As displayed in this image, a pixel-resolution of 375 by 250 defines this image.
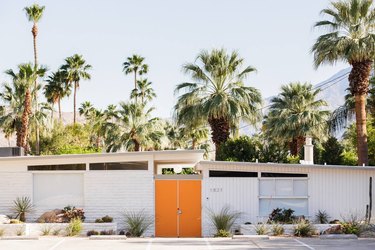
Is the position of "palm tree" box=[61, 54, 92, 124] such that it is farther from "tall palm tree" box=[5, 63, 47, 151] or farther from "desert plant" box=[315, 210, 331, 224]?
"desert plant" box=[315, 210, 331, 224]

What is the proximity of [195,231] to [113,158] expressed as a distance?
4.24 m

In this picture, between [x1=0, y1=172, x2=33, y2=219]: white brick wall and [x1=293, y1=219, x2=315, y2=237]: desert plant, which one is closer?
Answer: [x1=293, y1=219, x2=315, y2=237]: desert plant

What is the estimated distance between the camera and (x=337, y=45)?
112ft

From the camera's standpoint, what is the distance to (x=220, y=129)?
39594 millimetres

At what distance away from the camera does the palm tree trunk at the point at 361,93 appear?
34.2 metres

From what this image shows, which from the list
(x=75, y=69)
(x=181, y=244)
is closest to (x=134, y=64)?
(x=75, y=69)

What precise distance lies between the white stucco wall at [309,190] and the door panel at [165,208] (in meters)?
1.17

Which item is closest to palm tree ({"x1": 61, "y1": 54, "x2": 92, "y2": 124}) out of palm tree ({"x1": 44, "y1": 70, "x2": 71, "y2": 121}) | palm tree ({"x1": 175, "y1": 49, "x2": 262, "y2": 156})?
palm tree ({"x1": 44, "y1": 70, "x2": 71, "y2": 121})

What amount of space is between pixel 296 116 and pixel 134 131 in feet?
45.1

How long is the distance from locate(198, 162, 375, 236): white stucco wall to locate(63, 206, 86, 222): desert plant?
4.62m

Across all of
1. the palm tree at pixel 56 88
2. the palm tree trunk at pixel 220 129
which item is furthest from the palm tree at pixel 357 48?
the palm tree at pixel 56 88

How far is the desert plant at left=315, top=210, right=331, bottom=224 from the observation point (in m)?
26.1

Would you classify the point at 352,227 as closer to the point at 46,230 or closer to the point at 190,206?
the point at 190,206

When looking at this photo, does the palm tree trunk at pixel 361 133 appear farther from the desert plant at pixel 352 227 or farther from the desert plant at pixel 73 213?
the desert plant at pixel 73 213
